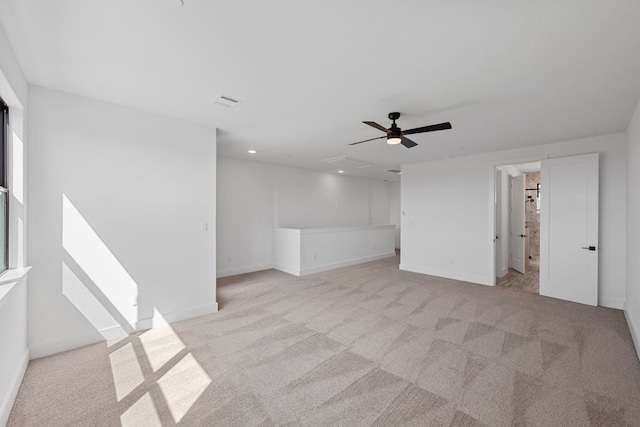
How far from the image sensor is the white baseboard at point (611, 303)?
3965 millimetres

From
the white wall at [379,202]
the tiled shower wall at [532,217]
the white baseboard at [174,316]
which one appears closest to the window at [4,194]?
the white baseboard at [174,316]

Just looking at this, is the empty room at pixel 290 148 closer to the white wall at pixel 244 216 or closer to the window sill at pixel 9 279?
the window sill at pixel 9 279

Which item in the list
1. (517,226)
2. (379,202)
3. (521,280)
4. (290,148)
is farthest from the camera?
(379,202)

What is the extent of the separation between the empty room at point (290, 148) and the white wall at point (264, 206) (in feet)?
3.63

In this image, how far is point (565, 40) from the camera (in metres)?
1.87

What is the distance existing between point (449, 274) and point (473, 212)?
1413 millimetres

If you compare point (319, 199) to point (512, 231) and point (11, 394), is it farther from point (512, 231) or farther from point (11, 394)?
point (11, 394)

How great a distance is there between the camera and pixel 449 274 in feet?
19.0

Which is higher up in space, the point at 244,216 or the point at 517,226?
the point at 244,216

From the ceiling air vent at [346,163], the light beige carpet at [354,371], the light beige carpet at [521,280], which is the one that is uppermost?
the ceiling air vent at [346,163]

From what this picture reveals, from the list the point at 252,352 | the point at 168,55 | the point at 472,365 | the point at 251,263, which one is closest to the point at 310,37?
the point at 168,55

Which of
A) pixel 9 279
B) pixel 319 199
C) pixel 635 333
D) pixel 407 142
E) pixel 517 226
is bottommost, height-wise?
pixel 635 333

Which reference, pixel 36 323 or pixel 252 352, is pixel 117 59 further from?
pixel 252 352

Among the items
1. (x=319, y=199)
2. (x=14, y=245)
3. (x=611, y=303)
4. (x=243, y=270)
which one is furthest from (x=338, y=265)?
(x=14, y=245)
